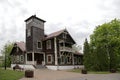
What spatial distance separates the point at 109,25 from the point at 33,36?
19136 millimetres

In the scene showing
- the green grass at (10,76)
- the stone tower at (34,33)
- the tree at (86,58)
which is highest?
the stone tower at (34,33)

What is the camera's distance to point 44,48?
4409cm

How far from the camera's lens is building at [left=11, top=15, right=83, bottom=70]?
41.8m

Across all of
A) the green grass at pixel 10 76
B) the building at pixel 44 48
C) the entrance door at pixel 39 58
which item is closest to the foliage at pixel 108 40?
the building at pixel 44 48

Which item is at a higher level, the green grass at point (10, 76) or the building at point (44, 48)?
the building at point (44, 48)

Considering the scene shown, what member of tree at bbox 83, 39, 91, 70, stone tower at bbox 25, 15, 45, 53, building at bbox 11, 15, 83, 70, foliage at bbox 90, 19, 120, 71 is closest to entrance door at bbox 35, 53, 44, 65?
building at bbox 11, 15, 83, 70

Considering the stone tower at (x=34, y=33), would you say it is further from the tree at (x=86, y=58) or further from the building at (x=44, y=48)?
the tree at (x=86, y=58)

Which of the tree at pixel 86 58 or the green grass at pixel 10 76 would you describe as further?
Answer: the tree at pixel 86 58

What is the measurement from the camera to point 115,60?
36.8m

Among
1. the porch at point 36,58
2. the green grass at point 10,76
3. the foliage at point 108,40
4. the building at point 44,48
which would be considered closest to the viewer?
the green grass at point 10,76

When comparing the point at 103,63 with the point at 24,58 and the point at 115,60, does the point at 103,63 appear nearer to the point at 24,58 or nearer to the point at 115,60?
the point at 115,60

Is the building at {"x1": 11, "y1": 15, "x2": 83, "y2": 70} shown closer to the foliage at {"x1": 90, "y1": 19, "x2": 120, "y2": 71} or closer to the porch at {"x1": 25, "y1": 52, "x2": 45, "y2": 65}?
the porch at {"x1": 25, "y1": 52, "x2": 45, "y2": 65}

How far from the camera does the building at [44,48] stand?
4184 cm

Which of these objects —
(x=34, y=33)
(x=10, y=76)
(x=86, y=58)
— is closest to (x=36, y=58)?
(x=34, y=33)
